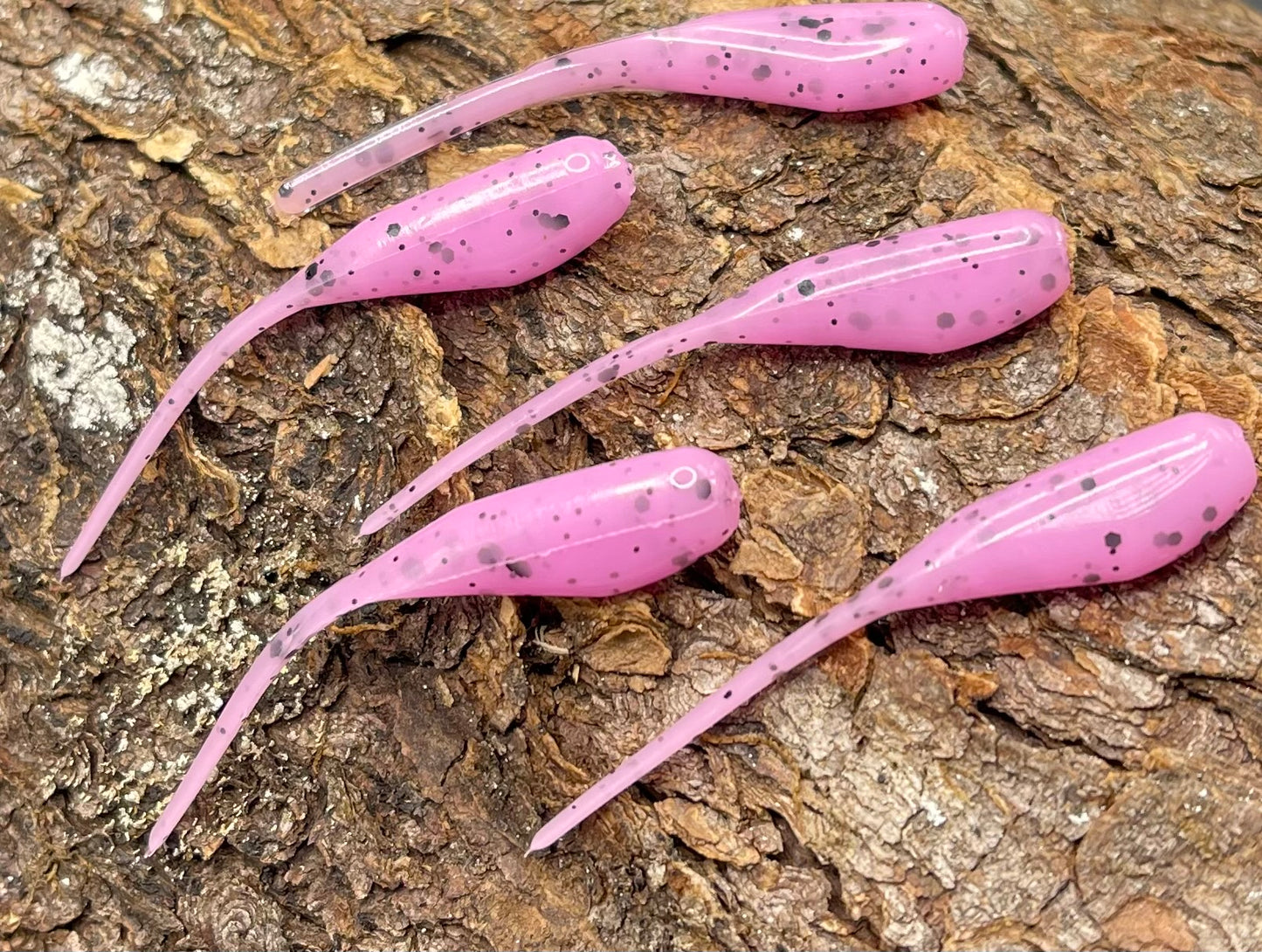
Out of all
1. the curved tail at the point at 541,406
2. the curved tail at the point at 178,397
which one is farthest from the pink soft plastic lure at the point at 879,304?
the curved tail at the point at 178,397

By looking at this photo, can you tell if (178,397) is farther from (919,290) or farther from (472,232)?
(919,290)

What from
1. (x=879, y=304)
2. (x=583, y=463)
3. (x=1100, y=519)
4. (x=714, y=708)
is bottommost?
(x=714, y=708)

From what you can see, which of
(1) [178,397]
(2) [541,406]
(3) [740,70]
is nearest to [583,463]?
(2) [541,406]

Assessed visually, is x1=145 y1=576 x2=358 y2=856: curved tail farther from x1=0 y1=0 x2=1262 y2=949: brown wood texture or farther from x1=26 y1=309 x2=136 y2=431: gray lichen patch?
x1=26 y1=309 x2=136 y2=431: gray lichen patch

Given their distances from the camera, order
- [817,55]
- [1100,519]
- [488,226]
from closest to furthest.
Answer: [1100,519], [488,226], [817,55]

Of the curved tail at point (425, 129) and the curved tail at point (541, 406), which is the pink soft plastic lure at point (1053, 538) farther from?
the curved tail at point (425, 129)

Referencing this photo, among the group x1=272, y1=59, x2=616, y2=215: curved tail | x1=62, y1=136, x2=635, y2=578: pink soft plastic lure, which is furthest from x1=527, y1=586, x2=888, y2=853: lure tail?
x1=272, y1=59, x2=616, y2=215: curved tail
